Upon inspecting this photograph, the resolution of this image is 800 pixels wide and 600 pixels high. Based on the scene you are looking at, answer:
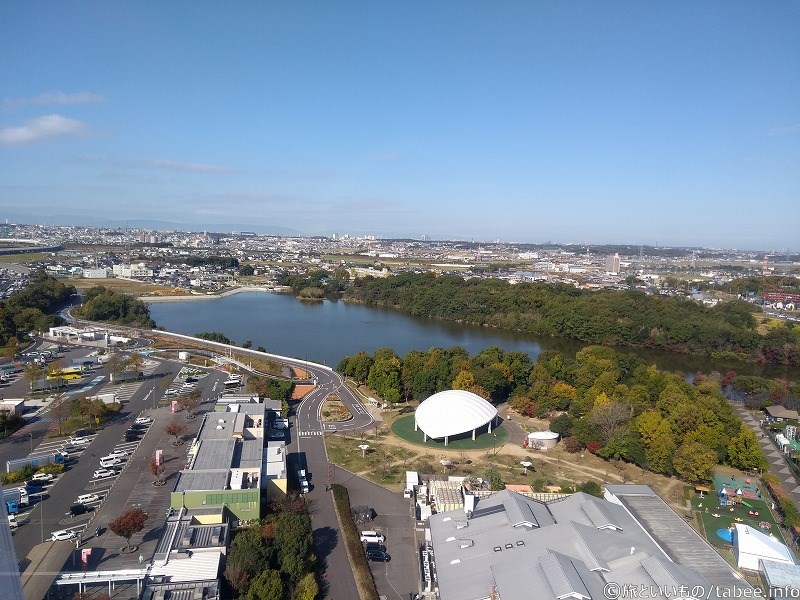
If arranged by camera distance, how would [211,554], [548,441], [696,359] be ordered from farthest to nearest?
[696,359]
[548,441]
[211,554]

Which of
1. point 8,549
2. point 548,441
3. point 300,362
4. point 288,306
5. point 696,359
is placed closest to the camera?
point 8,549

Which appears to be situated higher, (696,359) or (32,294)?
(32,294)

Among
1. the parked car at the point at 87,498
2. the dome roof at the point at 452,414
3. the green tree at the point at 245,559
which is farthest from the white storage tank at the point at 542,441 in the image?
the parked car at the point at 87,498

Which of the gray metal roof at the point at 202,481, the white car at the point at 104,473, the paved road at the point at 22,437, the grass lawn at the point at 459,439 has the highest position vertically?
the gray metal roof at the point at 202,481

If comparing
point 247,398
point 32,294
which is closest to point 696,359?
point 247,398

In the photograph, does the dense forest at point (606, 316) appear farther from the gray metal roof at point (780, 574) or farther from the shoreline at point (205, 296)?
the gray metal roof at point (780, 574)

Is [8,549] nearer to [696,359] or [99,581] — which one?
[99,581]
